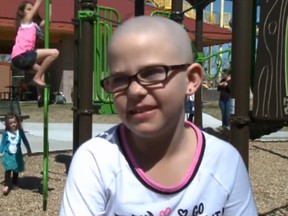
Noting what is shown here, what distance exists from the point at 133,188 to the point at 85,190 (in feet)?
0.37

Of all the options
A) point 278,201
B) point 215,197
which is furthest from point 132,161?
point 278,201

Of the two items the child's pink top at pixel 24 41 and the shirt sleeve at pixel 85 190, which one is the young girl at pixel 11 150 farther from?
the shirt sleeve at pixel 85 190

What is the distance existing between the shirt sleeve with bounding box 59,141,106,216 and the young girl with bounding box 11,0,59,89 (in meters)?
3.58

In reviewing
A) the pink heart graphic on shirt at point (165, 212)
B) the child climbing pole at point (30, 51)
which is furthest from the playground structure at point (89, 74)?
the pink heart graphic on shirt at point (165, 212)

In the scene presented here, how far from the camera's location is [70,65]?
2048 cm

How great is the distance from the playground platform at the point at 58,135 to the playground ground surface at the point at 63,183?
0.14m

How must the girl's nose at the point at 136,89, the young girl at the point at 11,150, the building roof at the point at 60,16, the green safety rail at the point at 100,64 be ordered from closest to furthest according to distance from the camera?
the girl's nose at the point at 136,89, the young girl at the point at 11,150, the green safety rail at the point at 100,64, the building roof at the point at 60,16

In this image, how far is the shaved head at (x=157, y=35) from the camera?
126 cm

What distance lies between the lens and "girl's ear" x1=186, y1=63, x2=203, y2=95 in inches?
52.3

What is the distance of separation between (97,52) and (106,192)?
4991mm

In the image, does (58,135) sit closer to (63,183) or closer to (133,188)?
(63,183)

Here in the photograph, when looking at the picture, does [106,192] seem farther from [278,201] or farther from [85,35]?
[278,201]

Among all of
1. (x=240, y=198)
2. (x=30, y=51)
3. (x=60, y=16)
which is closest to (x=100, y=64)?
(x=30, y=51)

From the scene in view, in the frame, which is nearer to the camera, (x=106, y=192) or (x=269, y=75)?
(x=106, y=192)
